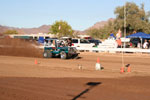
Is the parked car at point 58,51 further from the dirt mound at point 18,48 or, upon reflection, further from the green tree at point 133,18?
the green tree at point 133,18

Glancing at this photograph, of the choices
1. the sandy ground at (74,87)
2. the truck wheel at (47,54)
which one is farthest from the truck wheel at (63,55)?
the sandy ground at (74,87)

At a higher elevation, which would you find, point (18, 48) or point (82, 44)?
point (82, 44)

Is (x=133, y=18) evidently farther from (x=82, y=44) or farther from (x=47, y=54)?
(x=47, y=54)

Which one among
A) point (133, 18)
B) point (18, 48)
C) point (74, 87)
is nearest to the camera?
point (74, 87)

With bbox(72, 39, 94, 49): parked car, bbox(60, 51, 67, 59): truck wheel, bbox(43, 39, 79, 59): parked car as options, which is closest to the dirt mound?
bbox(43, 39, 79, 59): parked car

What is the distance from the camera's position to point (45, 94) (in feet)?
28.7

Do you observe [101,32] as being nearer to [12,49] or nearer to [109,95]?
[12,49]

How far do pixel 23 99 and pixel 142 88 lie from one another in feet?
15.2

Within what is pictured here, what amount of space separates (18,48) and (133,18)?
112ft

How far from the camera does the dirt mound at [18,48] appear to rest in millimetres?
23625

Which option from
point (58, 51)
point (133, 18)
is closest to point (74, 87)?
point (58, 51)

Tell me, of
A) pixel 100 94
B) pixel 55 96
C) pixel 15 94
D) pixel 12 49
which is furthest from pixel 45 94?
pixel 12 49

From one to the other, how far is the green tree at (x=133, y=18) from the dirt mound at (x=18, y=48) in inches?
1282

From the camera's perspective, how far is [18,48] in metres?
24.6
